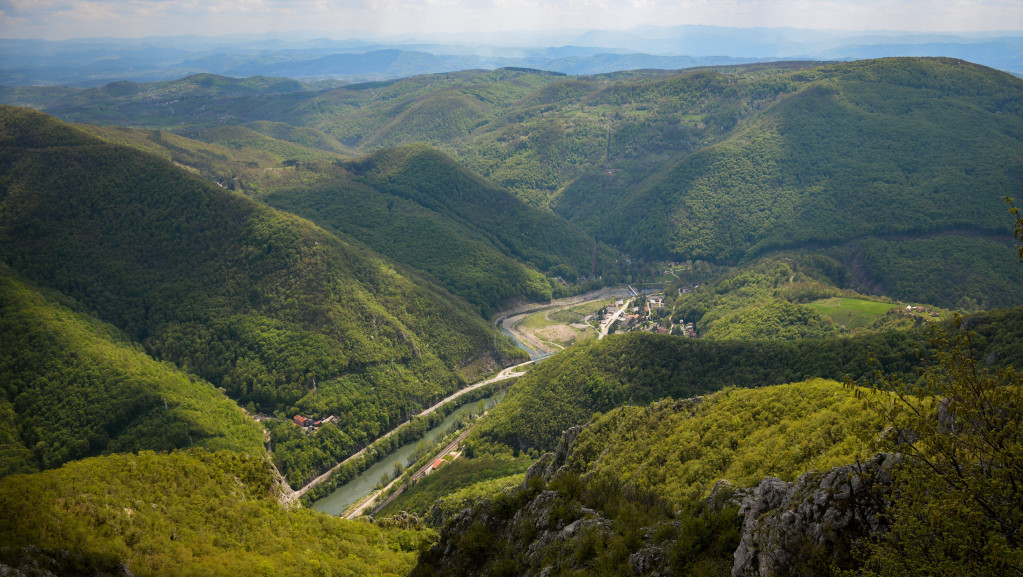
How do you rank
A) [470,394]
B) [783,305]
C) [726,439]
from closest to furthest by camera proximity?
[726,439], [470,394], [783,305]

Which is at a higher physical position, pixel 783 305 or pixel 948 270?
pixel 948 270

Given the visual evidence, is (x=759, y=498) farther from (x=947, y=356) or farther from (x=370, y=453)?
(x=370, y=453)

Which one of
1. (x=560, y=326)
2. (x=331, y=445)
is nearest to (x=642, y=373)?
(x=331, y=445)

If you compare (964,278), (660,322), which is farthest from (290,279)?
(964,278)

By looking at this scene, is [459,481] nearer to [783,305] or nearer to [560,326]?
[560,326]

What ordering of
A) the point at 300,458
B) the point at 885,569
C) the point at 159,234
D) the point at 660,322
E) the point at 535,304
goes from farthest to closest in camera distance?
the point at 535,304 → the point at 660,322 → the point at 159,234 → the point at 300,458 → the point at 885,569

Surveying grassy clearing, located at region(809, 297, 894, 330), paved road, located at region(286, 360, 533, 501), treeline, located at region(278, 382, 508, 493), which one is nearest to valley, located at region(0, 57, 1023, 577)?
treeline, located at region(278, 382, 508, 493)

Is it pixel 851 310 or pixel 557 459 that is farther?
pixel 851 310

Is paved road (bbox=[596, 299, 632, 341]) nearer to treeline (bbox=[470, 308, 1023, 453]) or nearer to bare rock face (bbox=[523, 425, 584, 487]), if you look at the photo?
treeline (bbox=[470, 308, 1023, 453])
